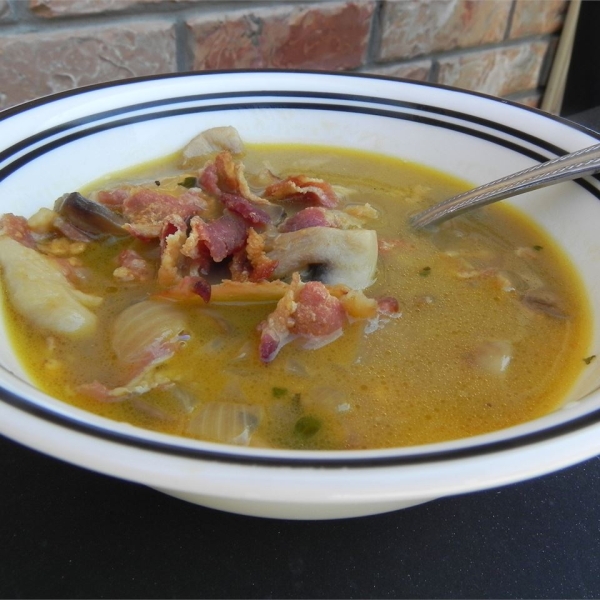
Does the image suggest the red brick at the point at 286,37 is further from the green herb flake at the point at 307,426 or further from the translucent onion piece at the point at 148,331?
the green herb flake at the point at 307,426

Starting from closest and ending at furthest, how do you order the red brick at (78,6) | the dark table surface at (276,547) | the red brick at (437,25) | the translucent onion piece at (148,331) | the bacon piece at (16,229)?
1. the dark table surface at (276,547)
2. the translucent onion piece at (148,331)
3. the bacon piece at (16,229)
4. the red brick at (78,6)
5. the red brick at (437,25)

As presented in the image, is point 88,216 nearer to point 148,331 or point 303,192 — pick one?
point 148,331

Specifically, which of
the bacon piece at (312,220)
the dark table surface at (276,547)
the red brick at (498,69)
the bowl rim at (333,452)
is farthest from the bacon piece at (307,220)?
the red brick at (498,69)

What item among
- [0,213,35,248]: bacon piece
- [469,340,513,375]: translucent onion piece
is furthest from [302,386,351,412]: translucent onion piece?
[0,213,35,248]: bacon piece

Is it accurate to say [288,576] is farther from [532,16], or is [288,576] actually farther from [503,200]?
[532,16]

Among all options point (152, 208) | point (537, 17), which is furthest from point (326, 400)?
point (537, 17)

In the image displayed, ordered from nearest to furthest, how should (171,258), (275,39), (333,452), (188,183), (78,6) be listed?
(333,452) → (171,258) → (188,183) → (78,6) → (275,39)

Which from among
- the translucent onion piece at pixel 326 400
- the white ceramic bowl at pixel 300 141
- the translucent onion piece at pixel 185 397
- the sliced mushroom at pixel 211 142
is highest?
the white ceramic bowl at pixel 300 141
